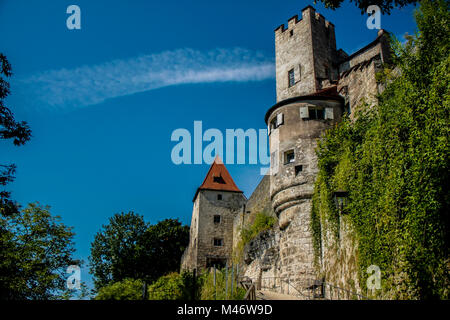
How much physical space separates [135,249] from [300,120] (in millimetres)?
28747

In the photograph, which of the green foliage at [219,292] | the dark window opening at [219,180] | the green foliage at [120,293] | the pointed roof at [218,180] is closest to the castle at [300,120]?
the green foliage at [219,292]

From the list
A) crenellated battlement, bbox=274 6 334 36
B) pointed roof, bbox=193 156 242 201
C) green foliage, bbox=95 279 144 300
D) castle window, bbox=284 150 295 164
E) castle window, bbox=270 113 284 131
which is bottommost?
green foliage, bbox=95 279 144 300

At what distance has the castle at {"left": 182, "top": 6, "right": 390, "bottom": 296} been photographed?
16906 mm

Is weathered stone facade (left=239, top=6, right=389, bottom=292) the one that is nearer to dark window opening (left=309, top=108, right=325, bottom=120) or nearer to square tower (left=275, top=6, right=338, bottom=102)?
dark window opening (left=309, top=108, right=325, bottom=120)

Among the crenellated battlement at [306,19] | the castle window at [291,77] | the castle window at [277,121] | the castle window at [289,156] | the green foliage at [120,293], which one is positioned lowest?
the green foliage at [120,293]

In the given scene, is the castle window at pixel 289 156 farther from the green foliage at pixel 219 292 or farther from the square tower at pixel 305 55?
the square tower at pixel 305 55

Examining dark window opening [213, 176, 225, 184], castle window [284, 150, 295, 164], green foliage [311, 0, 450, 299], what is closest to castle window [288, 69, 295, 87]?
castle window [284, 150, 295, 164]

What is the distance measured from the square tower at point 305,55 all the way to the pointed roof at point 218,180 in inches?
463

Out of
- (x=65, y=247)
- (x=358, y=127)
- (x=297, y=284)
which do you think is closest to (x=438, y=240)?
(x=358, y=127)

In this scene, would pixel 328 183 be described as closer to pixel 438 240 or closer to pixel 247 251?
pixel 438 240

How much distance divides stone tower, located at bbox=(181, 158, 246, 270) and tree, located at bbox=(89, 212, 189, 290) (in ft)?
22.5

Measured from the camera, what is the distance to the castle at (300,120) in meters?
16.9

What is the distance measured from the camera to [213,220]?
3306 centimetres

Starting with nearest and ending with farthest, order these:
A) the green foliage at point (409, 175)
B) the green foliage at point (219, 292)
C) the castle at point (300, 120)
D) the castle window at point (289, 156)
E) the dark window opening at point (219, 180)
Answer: the green foliage at point (409, 175), the green foliage at point (219, 292), the castle at point (300, 120), the castle window at point (289, 156), the dark window opening at point (219, 180)
